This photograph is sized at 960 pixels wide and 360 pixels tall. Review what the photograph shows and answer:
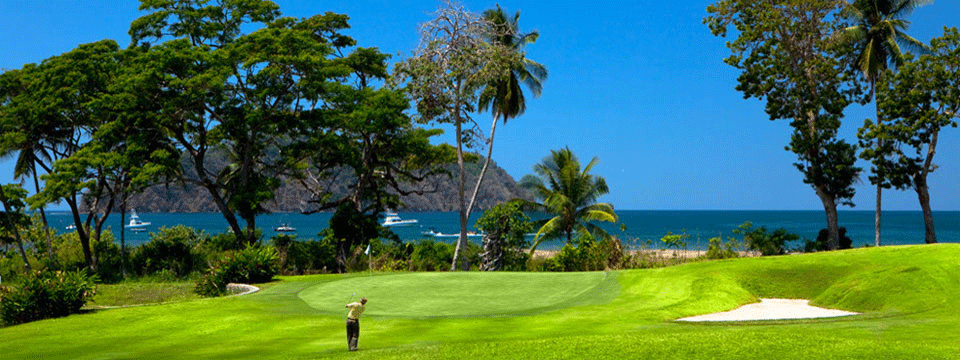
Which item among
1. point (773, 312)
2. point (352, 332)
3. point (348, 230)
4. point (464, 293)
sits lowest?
point (773, 312)

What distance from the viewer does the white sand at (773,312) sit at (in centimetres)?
1694

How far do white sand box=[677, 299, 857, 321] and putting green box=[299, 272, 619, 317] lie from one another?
3.14 metres

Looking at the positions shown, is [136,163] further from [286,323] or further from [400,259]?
[286,323]

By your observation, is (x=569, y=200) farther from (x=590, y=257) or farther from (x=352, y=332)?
(x=352, y=332)

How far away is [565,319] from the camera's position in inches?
656

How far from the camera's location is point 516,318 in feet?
55.6

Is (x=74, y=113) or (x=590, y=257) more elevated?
(x=74, y=113)

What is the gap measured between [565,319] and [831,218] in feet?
82.9

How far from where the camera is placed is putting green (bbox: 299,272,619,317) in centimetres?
1861

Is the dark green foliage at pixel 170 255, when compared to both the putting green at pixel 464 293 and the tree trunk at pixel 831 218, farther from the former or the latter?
the tree trunk at pixel 831 218

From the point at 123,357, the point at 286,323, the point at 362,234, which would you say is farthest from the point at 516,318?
the point at 362,234

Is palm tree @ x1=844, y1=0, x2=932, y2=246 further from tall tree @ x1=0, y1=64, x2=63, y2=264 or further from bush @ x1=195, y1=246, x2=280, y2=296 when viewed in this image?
tall tree @ x1=0, y1=64, x2=63, y2=264

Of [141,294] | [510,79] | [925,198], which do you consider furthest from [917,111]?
[141,294]

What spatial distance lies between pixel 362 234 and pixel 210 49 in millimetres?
11717
